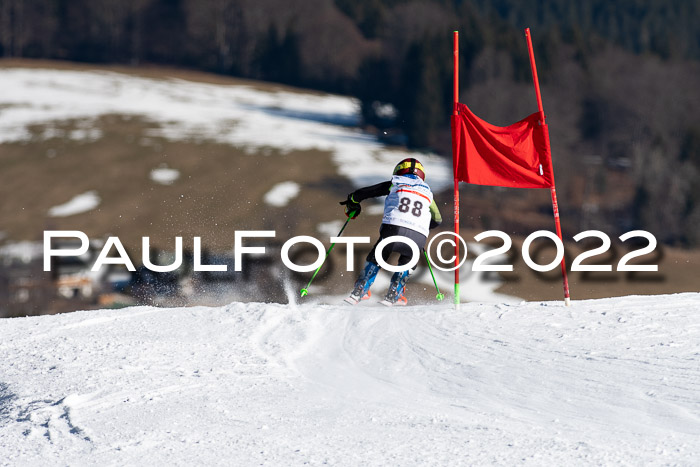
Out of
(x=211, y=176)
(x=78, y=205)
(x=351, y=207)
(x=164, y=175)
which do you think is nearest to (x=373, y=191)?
(x=351, y=207)

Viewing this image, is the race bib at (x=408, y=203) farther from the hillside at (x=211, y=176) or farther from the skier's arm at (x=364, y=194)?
the hillside at (x=211, y=176)

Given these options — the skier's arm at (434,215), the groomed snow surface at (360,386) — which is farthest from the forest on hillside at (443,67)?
the groomed snow surface at (360,386)

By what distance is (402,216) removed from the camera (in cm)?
923

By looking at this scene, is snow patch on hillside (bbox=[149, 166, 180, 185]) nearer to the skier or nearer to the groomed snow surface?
the skier

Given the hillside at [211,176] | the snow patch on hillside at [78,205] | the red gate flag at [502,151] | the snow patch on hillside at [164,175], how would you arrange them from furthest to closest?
the snow patch on hillside at [164,175] < the snow patch on hillside at [78,205] < the hillside at [211,176] < the red gate flag at [502,151]

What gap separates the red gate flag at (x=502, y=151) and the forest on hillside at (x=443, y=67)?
34547mm

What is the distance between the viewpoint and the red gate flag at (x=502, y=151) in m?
9.14

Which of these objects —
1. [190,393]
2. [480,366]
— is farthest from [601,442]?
[190,393]

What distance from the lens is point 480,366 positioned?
21.4 ft

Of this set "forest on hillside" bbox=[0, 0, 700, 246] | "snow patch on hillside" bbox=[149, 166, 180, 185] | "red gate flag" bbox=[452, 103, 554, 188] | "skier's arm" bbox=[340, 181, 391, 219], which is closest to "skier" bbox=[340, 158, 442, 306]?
"skier's arm" bbox=[340, 181, 391, 219]

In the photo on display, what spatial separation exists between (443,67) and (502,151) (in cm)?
5102

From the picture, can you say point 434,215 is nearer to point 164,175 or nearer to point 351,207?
point 351,207

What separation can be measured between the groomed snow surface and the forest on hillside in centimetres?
3608

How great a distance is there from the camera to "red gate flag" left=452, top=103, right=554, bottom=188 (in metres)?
9.14
